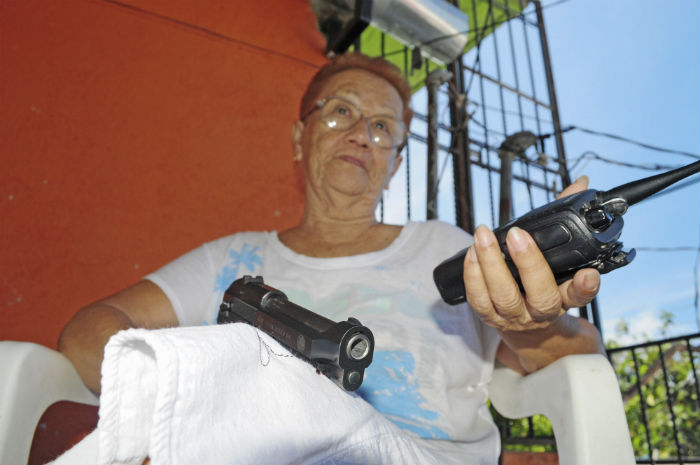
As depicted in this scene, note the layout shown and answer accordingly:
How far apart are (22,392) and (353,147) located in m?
0.90

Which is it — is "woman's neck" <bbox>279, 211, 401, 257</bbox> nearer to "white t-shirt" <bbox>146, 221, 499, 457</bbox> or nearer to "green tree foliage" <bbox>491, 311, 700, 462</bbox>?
"white t-shirt" <bbox>146, 221, 499, 457</bbox>

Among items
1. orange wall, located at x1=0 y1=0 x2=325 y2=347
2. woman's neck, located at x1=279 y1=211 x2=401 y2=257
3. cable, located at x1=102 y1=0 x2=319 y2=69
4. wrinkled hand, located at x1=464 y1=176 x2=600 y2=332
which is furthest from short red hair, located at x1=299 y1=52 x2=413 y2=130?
wrinkled hand, located at x1=464 y1=176 x2=600 y2=332

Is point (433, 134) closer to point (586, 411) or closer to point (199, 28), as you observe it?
point (199, 28)

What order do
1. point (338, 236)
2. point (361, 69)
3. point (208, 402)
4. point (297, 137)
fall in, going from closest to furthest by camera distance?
point (208, 402), point (338, 236), point (361, 69), point (297, 137)

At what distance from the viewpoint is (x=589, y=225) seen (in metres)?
0.55

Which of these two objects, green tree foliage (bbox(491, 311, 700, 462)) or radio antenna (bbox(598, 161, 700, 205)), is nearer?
radio antenna (bbox(598, 161, 700, 205))

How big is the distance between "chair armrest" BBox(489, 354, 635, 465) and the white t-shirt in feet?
0.56

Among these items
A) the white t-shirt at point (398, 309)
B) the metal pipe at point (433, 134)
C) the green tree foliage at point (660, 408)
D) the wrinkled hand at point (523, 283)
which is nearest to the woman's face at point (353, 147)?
the white t-shirt at point (398, 309)

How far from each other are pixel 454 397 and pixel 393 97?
2.81 ft

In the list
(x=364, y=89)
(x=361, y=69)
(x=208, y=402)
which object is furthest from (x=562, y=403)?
(x=361, y=69)

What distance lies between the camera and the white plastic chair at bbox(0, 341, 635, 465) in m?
0.68

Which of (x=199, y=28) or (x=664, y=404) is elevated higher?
(x=199, y=28)

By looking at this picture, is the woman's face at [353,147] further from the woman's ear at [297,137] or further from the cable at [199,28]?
the cable at [199,28]

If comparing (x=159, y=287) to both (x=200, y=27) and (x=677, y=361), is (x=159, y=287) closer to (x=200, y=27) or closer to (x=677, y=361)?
(x=200, y=27)
